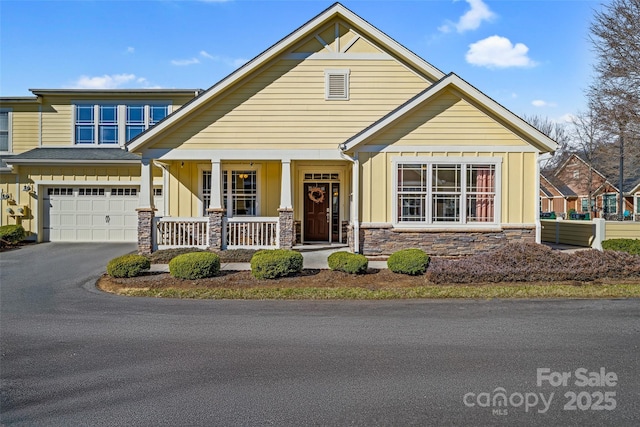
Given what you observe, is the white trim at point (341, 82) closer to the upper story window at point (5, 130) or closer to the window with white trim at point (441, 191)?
the window with white trim at point (441, 191)

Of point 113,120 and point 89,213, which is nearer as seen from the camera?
point 89,213

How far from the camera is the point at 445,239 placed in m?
12.7

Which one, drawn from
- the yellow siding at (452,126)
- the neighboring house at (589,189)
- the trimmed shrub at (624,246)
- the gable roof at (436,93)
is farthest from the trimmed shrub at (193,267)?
the neighboring house at (589,189)

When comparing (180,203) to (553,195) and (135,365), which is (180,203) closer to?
(135,365)

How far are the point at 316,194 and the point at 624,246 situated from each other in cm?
1004

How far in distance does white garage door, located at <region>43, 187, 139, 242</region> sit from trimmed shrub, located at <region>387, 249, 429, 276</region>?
1169 centimetres

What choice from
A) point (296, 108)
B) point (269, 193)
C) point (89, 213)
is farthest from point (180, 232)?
point (89, 213)

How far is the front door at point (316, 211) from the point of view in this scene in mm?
15922

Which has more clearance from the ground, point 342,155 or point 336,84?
point 336,84

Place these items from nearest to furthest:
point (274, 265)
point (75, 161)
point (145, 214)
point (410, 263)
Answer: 1. point (274, 265)
2. point (410, 263)
3. point (145, 214)
4. point (75, 161)

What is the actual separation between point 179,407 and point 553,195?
54.8 m

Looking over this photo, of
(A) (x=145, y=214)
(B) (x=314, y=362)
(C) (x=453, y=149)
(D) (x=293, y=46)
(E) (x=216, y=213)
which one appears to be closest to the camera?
(B) (x=314, y=362)

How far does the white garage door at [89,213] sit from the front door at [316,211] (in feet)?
23.7

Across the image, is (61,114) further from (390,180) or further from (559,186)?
(559,186)
